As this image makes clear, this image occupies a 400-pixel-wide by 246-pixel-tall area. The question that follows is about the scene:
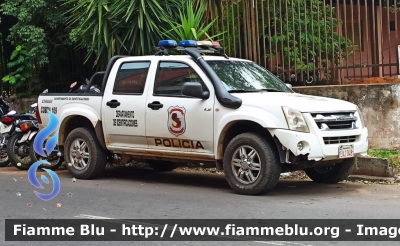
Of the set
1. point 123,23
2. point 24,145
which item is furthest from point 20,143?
point 123,23

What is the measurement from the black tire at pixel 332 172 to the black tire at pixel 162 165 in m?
2.75

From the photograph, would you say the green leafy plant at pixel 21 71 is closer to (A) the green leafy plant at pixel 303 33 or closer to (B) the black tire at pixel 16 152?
(B) the black tire at pixel 16 152

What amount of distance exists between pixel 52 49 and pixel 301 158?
30.3ft

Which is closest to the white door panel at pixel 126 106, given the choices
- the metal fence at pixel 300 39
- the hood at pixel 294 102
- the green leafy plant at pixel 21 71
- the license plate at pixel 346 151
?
the hood at pixel 294 102

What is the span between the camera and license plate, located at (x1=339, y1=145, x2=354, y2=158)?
798cm

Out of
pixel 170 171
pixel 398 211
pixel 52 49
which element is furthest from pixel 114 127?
pixel 52 49

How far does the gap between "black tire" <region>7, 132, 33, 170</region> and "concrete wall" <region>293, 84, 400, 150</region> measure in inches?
227

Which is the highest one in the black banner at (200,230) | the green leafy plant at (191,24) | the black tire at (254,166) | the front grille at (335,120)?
the green leafy plant at (191,24)

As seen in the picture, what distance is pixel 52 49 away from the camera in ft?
50.7

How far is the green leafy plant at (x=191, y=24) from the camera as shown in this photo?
11.7m

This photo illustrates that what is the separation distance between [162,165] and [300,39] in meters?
3.39

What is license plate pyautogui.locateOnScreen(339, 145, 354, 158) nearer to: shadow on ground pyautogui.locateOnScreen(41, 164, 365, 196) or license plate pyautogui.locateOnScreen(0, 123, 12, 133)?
shadow on ground pyautogui.locateOnScreen(41, 164, 365, 196)

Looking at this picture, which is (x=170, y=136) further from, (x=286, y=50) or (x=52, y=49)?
(x=52, y=49)

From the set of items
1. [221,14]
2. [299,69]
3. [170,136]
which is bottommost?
[170,136]
